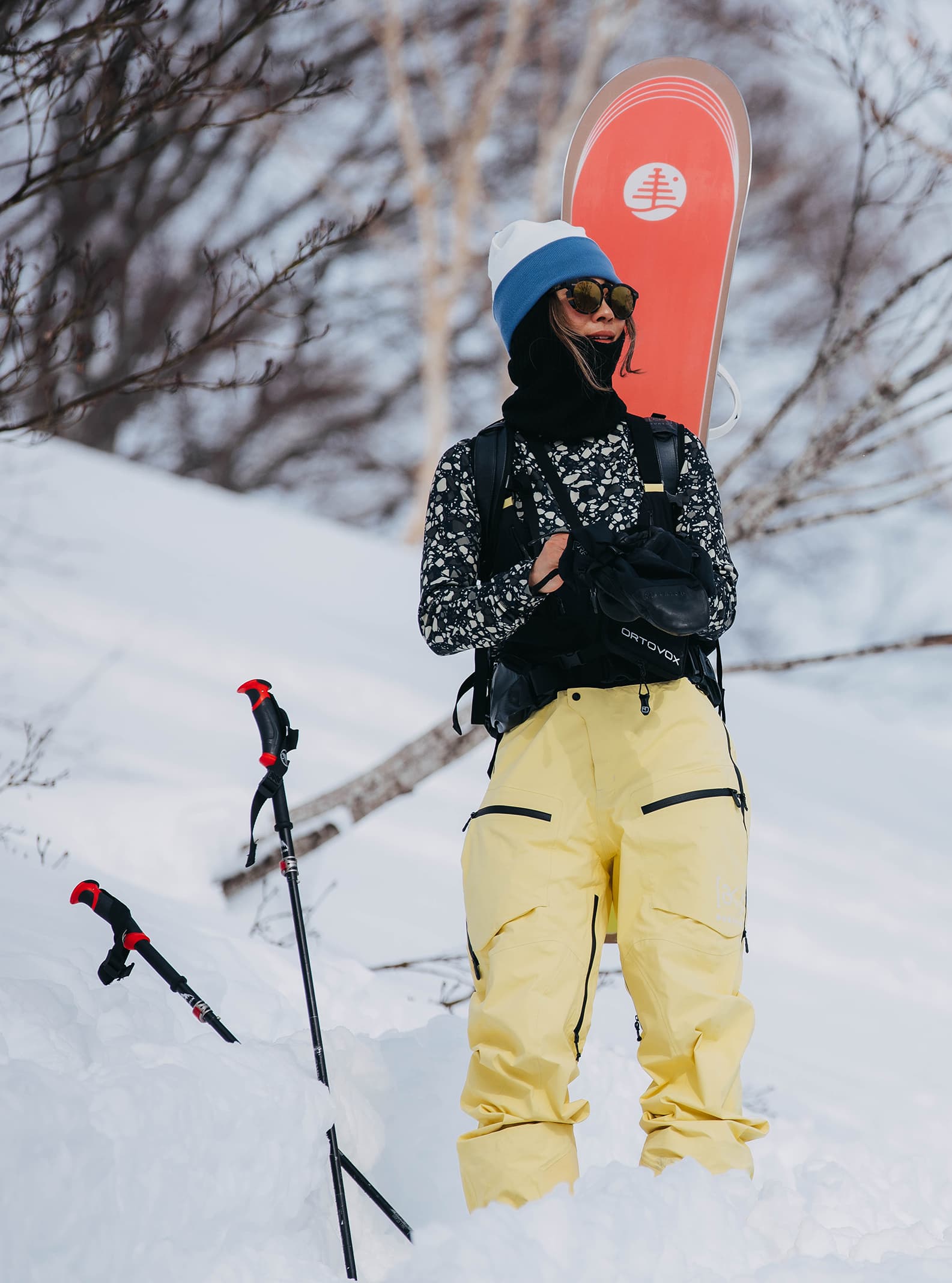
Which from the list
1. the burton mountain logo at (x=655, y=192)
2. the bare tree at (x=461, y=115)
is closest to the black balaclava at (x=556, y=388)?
the burton mountain logo at (x=655, y=192)

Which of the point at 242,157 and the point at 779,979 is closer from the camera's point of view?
the point at 779,979

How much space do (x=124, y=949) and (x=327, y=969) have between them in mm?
1103

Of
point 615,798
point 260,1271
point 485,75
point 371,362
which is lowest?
point 260,1271

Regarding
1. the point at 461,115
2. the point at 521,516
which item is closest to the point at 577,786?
the point at 521,516

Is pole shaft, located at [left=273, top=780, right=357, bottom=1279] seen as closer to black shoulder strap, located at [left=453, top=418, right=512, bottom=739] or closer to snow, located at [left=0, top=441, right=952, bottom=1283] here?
snow, located at [left=0, top=441, right=952, bottom=1283]

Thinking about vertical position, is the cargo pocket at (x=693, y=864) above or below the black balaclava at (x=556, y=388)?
below

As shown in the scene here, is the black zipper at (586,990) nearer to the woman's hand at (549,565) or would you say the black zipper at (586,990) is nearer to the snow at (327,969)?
the snow at (327,969)

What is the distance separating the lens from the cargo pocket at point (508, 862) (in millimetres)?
1886

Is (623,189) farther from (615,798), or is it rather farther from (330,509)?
(330,509)

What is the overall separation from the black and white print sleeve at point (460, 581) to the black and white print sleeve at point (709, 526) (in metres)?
0.31

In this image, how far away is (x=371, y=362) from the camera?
17.1 meters

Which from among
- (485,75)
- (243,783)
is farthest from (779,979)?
(485,75)

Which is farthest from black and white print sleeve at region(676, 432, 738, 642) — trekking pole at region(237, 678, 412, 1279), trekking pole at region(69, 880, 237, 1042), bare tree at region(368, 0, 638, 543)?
bare tree at region(368, 0, 638, 543)

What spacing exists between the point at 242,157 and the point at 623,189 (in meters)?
15.7
